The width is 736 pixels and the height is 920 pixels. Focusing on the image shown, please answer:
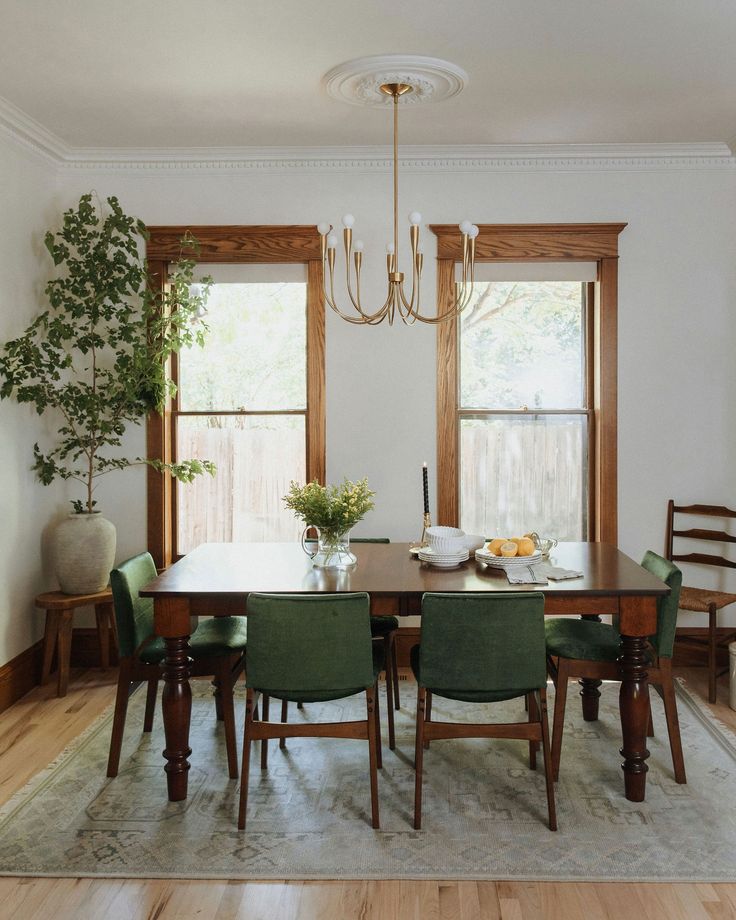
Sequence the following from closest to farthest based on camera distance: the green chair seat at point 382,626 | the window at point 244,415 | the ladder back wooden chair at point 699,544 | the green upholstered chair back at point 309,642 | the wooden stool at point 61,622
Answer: the green upholstered chair back at point 309,642 < the green chair seat at point 382,626 < the wooden stool at point 61,622 < the ladder back wooden chair at point 699,544 < the window at point 244,415

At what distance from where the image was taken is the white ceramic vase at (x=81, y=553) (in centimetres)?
423

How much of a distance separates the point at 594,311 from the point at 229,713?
9.68ft

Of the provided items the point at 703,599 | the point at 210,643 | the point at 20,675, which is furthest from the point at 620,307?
the point at 20,675

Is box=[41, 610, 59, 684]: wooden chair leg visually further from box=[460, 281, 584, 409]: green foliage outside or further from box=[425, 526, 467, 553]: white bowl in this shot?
box=[460, 281, 584, 409]: green foliage outside

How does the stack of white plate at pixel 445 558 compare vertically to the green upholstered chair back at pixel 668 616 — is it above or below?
above

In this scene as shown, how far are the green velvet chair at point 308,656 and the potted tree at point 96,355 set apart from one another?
179 centimetres

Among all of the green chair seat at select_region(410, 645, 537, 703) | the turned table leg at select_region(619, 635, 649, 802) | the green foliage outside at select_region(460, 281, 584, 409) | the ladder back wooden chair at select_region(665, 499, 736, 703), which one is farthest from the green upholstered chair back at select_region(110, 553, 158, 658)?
the ladder back wooden chair at select_region(665, 499, 736, 703)

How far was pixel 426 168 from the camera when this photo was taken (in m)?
4.64

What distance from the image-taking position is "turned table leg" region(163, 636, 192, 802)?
119 inches

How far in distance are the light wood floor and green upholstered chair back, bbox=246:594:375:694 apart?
1.99ft

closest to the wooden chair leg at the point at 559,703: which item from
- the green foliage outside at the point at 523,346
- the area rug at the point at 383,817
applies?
the area rug at the point at 383,817

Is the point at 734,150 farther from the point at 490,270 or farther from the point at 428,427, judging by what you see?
the point at 428,427

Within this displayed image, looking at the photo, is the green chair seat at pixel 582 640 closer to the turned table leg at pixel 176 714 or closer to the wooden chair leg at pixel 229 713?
the wooden chair leg at pixel 229 713

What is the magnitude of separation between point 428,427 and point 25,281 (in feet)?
7.33
